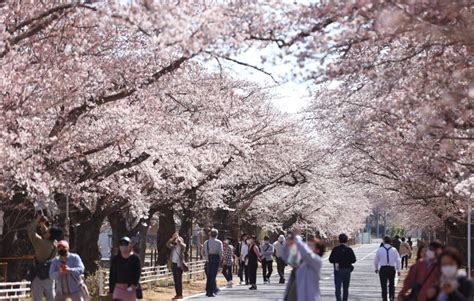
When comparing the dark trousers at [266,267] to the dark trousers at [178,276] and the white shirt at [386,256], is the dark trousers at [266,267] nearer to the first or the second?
the dark trousers at [178,276]

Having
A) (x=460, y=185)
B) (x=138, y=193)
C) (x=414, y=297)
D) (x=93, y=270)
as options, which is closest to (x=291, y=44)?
(x=414, y=297)

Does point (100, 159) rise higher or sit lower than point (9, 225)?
higher

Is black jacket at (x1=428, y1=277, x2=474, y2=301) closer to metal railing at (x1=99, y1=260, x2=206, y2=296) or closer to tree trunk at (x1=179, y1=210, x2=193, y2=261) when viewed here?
metal railing at (x1=99, y1=260, x2=206, y2=296)

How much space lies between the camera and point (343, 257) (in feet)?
63.6

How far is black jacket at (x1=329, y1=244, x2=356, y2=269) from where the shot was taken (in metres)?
19.4

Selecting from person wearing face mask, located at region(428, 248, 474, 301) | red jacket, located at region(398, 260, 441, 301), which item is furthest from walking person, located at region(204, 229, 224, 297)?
person wearing face mask, located at region(428, 248, 474, 301)

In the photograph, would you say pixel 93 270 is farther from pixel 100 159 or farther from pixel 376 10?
pixel 376 10

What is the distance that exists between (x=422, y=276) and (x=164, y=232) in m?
24.4

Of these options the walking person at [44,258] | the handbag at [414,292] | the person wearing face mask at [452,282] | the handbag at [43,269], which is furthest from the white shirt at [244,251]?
the person wearing face mask at [452,282]

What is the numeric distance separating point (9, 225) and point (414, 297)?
13429 mm

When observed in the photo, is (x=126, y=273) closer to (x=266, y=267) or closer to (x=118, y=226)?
(x=266, y=267)

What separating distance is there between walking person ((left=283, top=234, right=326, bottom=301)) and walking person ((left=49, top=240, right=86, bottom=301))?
10.7 feet

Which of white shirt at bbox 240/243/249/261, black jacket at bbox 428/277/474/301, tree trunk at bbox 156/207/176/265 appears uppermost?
tree trunk at bbox 156/207/176/265

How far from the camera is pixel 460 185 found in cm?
2084
